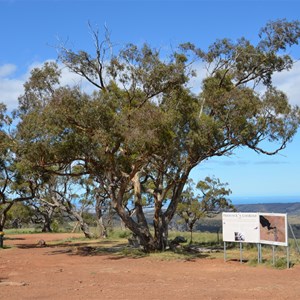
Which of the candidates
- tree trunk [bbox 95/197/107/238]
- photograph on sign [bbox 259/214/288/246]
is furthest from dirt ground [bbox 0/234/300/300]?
tree trunk [bbox 95/197/107/238]

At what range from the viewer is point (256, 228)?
16.9 meters

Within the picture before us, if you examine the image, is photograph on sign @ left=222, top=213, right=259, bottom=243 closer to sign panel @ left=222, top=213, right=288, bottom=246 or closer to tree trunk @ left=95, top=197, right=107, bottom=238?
sign panel @ left=222, top=213, right=288, bottom=246

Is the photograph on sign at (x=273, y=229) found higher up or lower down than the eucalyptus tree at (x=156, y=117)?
lower down

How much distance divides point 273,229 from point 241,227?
1.51 meters

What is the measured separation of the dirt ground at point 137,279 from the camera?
34.7 feet

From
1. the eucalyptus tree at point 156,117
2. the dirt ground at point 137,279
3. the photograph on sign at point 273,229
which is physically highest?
the eucalyptus tree at point 156,117

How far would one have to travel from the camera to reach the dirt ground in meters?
10.6

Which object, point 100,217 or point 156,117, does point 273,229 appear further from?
point 100,217

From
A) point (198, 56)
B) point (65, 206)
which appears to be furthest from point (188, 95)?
point (65, 206)

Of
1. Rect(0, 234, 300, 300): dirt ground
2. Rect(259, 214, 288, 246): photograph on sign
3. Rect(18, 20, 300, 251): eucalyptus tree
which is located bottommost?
Rect(0, 234, 300, 300): dirt ground

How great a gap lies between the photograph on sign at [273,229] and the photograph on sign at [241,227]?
0.27m

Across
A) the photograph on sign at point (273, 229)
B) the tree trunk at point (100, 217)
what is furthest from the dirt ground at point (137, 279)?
the tree trunk at point (100, 217)

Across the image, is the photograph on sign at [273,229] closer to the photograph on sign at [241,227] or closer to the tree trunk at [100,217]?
the photograph on sign at [241,227]

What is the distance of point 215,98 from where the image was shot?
1973 cm
